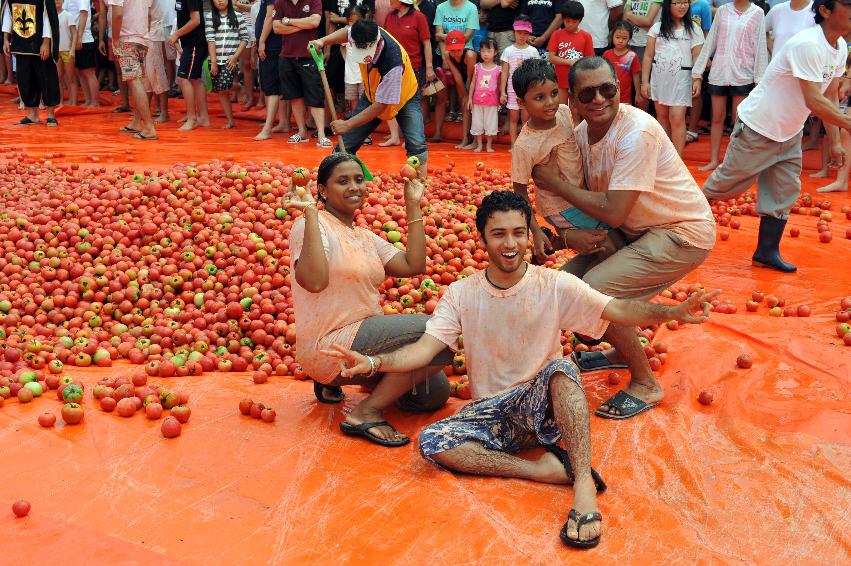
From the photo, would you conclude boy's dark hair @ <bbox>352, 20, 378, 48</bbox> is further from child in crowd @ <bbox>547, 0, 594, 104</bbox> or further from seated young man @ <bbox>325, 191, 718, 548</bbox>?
seated young man @ <bbox>325, 191, 718, 548</bbox>

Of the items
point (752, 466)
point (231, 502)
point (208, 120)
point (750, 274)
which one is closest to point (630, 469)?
point (752, 466)

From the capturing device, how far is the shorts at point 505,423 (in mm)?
3304

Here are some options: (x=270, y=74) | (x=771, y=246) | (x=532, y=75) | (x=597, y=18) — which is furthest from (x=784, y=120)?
(x=270, y=74)

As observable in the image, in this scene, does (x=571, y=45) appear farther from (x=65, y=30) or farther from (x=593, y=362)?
(x=65, y=30)

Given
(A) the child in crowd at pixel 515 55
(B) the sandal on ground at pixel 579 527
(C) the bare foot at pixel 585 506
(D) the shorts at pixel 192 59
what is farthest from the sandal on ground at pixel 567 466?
(D) the shorts at pixel 192 59

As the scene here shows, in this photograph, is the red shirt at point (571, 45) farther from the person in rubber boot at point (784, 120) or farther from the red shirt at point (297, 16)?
the person in rubber boot at point (784, 120)

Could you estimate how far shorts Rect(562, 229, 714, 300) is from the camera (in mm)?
3943

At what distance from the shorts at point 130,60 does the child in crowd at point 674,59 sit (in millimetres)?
5721

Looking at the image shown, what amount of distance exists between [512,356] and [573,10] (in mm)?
6439

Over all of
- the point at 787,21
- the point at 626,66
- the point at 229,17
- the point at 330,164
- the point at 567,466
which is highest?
the point at 787,21

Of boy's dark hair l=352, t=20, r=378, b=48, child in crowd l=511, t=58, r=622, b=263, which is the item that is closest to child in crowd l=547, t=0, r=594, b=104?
boy's dark hair l=352, t=20, r=378, b=48

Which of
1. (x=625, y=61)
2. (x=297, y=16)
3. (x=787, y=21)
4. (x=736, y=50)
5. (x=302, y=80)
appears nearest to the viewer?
(x=787, y=21)

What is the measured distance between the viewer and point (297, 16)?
32.7ft

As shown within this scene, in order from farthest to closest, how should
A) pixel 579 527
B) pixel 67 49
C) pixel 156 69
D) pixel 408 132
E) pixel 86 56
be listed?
pixel 86 56 < pixel 67 49 < pixel 156 69 < pixel 408 132 < pixel 579 527
